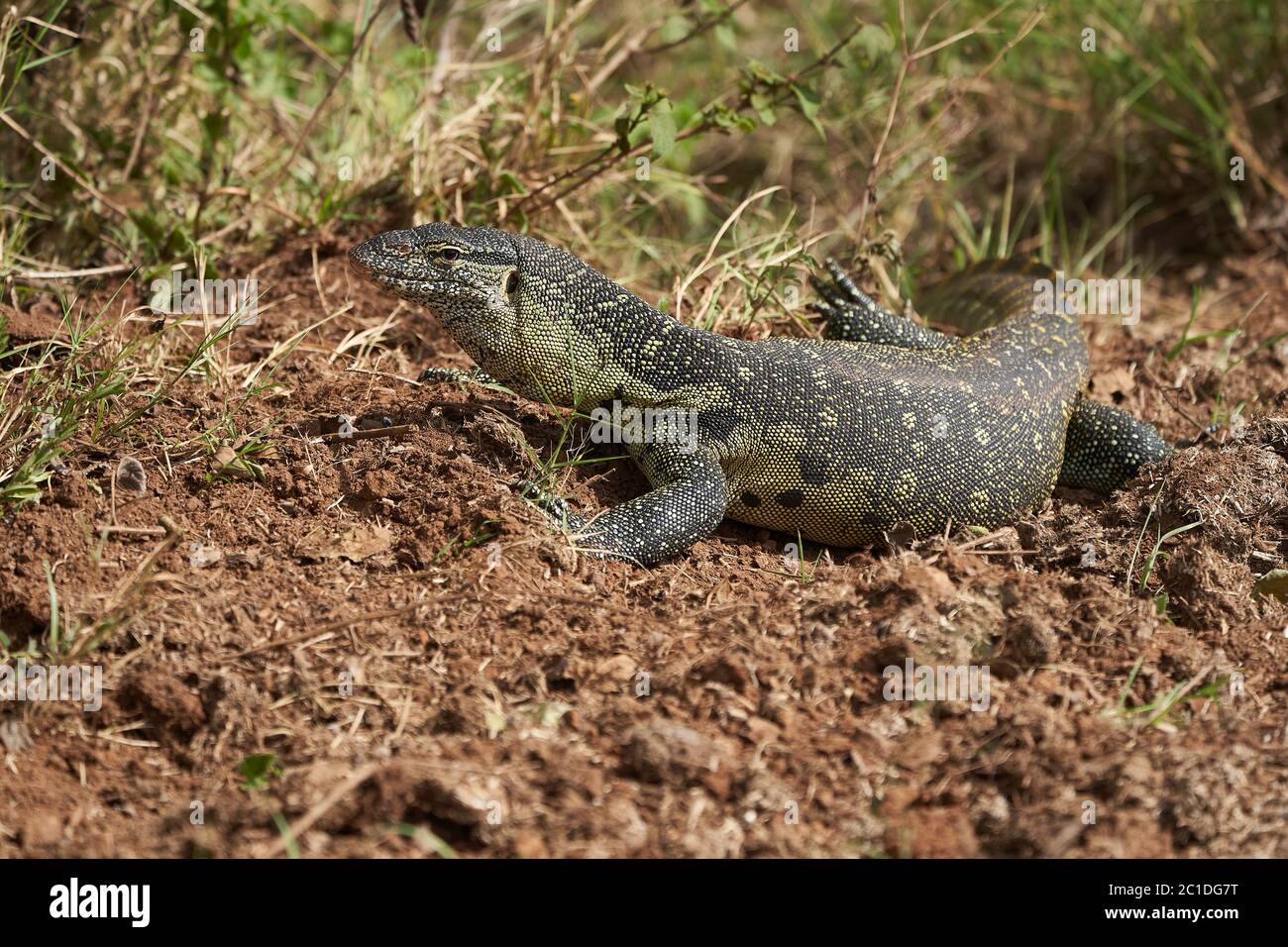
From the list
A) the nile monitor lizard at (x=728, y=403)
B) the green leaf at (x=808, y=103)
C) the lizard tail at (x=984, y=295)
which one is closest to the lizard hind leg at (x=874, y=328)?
the lizard tail at (x=984, y=295)

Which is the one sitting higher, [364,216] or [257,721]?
[364,216]

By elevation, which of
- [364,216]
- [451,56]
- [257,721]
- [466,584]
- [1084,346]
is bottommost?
[257,721]

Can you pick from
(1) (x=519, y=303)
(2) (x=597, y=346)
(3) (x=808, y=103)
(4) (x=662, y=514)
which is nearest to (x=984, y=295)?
(3) (x=808, y=103)

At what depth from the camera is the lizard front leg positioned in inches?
258

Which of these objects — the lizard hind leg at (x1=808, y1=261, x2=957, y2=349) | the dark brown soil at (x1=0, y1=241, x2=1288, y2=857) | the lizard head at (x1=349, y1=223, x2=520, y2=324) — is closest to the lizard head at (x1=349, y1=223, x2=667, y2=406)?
the lizard head at (x1=349, y1=223, x2=520, y2=324)

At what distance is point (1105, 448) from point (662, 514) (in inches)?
119

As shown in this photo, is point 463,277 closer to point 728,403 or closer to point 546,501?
point 546,501

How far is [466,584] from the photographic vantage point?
5.96m

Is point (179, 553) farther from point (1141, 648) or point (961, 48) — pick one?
point (961, 48)

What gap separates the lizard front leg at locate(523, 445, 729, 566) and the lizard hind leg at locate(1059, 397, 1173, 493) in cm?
243

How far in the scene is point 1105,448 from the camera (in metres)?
7.93

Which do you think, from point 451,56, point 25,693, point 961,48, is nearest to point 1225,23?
point 961,48

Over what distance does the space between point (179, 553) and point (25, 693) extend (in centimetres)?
98

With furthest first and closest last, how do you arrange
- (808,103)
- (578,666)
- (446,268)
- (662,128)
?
→ (808,103), (662,128), (446,268), (578,666)
